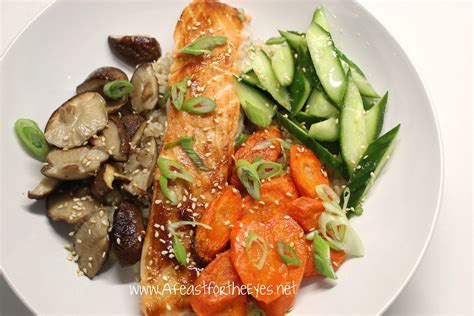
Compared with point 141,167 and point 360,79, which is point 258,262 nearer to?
point 141,167

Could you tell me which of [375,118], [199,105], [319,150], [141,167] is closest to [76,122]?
[141,167]

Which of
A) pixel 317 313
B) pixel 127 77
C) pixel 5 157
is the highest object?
pixel 127 77

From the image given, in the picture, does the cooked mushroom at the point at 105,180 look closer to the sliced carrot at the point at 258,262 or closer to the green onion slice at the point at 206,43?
the sliced carrot at the point at 258,262

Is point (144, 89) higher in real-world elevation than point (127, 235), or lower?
higher

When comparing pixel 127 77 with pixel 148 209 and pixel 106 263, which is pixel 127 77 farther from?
pixel 106 263

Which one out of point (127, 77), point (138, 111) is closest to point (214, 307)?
point (138, 111)
